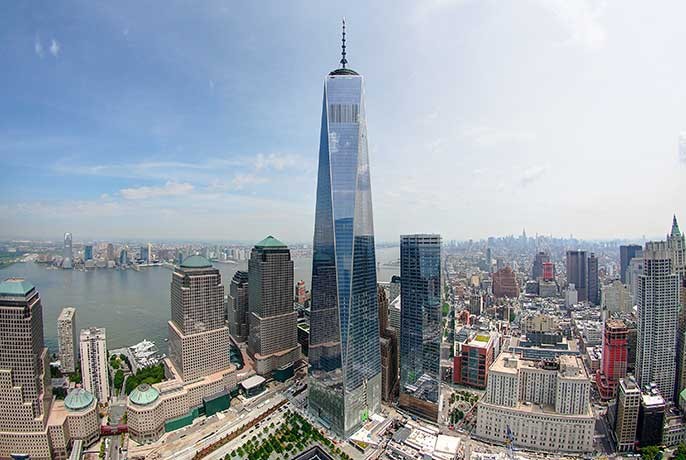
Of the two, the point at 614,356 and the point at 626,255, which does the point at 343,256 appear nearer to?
the point at 614,356

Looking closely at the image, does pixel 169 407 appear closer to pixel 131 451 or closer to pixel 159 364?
pixel 131 451

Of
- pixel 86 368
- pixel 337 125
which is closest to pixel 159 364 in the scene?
pixel 86 368

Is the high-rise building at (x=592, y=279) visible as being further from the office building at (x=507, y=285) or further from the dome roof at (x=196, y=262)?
the dome roof at (x=196, y=262)

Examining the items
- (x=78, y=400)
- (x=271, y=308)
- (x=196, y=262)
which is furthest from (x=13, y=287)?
(x=271, y=308)

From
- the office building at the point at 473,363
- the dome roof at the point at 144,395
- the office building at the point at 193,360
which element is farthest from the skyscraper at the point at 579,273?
the dome roof at the point at 144,395

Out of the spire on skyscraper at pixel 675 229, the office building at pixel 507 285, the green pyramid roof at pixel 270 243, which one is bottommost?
the office building at pixel 507 285

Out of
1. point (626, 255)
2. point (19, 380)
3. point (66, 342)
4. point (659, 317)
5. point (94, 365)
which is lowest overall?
point (94, 365)

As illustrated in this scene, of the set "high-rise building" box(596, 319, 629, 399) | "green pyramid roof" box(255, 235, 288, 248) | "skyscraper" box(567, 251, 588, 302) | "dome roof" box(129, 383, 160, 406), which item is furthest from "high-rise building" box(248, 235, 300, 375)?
"skyscraper" box(567, 251, 588, 302)
